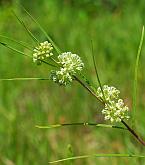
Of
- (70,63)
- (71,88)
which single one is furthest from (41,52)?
(71,88)

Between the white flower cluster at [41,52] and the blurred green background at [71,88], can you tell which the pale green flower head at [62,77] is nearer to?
the white flower cluster at [41,52]

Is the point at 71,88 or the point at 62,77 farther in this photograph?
the point at 71,88

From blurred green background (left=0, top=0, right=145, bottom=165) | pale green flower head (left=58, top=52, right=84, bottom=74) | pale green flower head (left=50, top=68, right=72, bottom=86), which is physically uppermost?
blurred green background (left=0, top=0, right=145, bottom=165)

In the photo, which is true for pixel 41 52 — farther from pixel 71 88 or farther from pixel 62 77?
pixel 71 88

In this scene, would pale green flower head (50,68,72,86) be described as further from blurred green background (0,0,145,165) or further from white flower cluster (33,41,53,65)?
blurred green background (0,0,145,165)

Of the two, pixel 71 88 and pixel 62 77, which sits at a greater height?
pixel 71 88

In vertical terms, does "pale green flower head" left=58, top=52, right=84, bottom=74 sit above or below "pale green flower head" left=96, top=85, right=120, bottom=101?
above

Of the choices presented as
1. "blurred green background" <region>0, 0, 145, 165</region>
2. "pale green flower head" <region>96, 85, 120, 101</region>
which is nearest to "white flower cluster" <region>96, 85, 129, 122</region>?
"pale green flower head" <region>96, 85, 120, 101</region>
